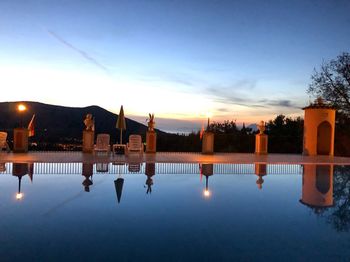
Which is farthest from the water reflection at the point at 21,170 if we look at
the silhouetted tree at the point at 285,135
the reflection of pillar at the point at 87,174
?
the silhouetted tree at the point at 285,135

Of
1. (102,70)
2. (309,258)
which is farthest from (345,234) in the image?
(102,70)

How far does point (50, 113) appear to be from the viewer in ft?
153

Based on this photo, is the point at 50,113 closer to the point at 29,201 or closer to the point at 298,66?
the point at 298,66

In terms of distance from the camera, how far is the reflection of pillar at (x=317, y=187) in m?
6.97

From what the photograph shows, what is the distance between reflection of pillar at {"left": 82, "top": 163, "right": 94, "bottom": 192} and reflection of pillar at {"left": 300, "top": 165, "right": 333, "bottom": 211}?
473 centimetres

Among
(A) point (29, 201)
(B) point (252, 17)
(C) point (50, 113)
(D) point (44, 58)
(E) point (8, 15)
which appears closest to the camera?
(A) point (29, 201)

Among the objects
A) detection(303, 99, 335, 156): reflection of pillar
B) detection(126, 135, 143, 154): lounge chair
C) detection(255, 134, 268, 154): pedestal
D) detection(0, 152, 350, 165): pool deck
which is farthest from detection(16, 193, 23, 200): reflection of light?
detection(303, 99, 335, 156): reflection of pillar

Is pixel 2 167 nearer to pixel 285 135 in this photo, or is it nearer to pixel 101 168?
pixel 101 168

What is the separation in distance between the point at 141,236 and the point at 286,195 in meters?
4.40

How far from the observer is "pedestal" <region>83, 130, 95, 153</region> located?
1614 cm

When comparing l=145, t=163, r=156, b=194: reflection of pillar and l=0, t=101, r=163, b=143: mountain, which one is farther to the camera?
l=0, t=101, r=163, b=143: mountain

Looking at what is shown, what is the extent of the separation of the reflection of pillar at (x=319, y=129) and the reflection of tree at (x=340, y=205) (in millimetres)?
7750

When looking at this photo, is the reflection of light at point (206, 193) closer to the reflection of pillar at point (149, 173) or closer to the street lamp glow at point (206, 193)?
the street lamp glow at point (206, 193)

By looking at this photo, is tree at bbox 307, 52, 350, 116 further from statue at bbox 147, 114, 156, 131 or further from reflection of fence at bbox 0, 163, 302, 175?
reflection of fence at bbox 0, 163, 302, 175
